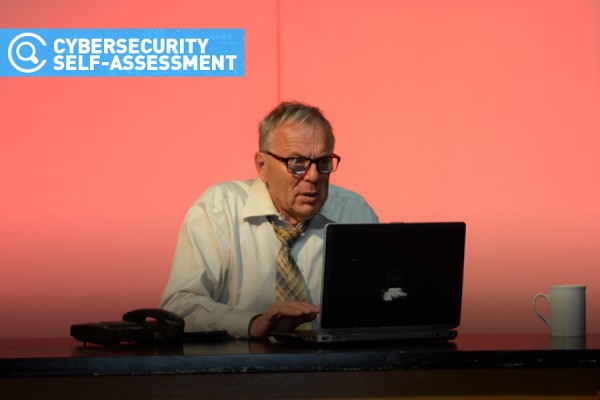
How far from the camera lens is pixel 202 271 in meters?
2.66

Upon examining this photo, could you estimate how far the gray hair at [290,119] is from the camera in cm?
277

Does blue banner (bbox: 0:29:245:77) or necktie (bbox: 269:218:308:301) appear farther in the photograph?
blue banner (bbox: 0:29:245:77)

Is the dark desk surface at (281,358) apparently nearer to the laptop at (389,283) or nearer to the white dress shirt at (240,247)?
the laptop at (389,283)

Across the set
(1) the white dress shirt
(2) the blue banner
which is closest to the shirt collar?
(1) the white dress shirt

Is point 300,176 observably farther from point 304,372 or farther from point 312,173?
point 304,372

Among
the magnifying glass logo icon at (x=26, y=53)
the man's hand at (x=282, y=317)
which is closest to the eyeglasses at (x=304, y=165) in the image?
the man's hand at (x=282, y=317)

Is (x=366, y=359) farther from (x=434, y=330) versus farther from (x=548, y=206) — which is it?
(x=548, y=206)

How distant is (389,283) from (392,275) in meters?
0.02

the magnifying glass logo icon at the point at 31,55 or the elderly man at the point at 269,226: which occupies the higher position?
the magnifying glass logo icon at the point at 31,55

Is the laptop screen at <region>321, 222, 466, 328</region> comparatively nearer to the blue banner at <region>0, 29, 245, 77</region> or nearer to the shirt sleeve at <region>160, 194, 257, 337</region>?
the shirt sleeve at <region>160, 194, 257, 337</region>

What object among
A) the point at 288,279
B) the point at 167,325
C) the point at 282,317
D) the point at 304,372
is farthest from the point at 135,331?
the point at 288,279

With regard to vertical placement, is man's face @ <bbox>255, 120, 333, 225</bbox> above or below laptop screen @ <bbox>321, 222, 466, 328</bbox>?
above

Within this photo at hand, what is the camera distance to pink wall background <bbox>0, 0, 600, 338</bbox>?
379cm

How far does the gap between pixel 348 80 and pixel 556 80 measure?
0.83 metres
